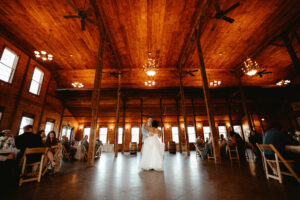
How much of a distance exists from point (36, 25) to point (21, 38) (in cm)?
171

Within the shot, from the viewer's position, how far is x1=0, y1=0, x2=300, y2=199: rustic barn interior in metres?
2.62

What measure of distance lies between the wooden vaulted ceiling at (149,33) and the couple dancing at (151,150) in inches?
199

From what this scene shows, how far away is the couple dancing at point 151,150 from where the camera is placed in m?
3.83

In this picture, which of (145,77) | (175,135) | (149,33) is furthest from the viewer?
(175,135)

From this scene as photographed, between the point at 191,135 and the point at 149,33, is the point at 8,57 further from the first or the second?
the point at 191,135

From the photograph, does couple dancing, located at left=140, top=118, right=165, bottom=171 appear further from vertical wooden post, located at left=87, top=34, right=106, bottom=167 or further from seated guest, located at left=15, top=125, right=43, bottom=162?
seated guest, located at left=15, top=125, right=43, bottom=162

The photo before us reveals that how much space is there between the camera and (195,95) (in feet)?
36.6

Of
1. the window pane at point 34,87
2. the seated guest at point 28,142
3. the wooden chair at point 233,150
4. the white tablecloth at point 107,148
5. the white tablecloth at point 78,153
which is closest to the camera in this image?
the seated guest at point 28,142

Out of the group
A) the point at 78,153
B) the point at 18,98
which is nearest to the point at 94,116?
the point at 78,153

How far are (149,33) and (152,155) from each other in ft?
19.7

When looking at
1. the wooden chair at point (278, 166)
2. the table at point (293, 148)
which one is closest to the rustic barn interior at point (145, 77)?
the wooden chair at point (278, 166)

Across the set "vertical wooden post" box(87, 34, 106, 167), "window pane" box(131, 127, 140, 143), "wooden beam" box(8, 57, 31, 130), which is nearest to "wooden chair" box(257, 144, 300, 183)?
"vertical wooden post" box(87, 34, 106, 167)

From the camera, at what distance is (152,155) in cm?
395

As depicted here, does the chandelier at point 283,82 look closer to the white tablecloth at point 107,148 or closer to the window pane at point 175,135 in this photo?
the window pane at point 175,135
